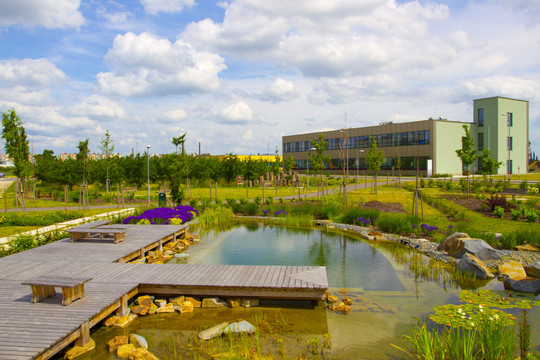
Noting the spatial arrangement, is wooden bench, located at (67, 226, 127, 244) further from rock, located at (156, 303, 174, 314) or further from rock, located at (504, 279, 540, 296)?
rock, located at (504, 279, 540, 296)

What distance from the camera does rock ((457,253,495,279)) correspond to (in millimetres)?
9312

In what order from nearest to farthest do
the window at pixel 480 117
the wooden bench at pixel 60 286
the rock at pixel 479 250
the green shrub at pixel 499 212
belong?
the wooden bench at pixel 60 286 → the rock at pixel 479 250 → the green shrub at pixel 499 212 → the window at pixel 480 117

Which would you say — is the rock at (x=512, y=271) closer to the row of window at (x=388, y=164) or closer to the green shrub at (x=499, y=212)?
the green shrub at (x=499, y=212)

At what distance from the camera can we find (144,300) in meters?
7.70

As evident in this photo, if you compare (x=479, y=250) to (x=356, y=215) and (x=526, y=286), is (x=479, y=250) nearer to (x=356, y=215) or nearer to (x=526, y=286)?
(x=526, y=286)

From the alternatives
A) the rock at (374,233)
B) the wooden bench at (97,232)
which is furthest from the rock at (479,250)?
the wooden bench at (97,232)

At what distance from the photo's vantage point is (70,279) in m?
6.61

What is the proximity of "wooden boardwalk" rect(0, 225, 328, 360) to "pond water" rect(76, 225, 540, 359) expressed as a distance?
420 millimetres

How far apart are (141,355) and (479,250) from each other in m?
8.78

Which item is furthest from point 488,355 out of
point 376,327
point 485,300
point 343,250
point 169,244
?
point 169,244

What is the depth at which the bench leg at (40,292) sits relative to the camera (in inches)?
261

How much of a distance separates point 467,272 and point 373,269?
2.22 m

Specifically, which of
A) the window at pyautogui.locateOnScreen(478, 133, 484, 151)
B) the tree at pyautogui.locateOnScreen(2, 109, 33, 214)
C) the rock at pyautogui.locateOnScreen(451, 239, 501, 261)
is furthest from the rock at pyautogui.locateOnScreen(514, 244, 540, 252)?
the window at pyautogui.locateOnScreen(478, 133, 484, 151)

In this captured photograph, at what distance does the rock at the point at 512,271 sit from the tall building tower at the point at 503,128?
48057mm
